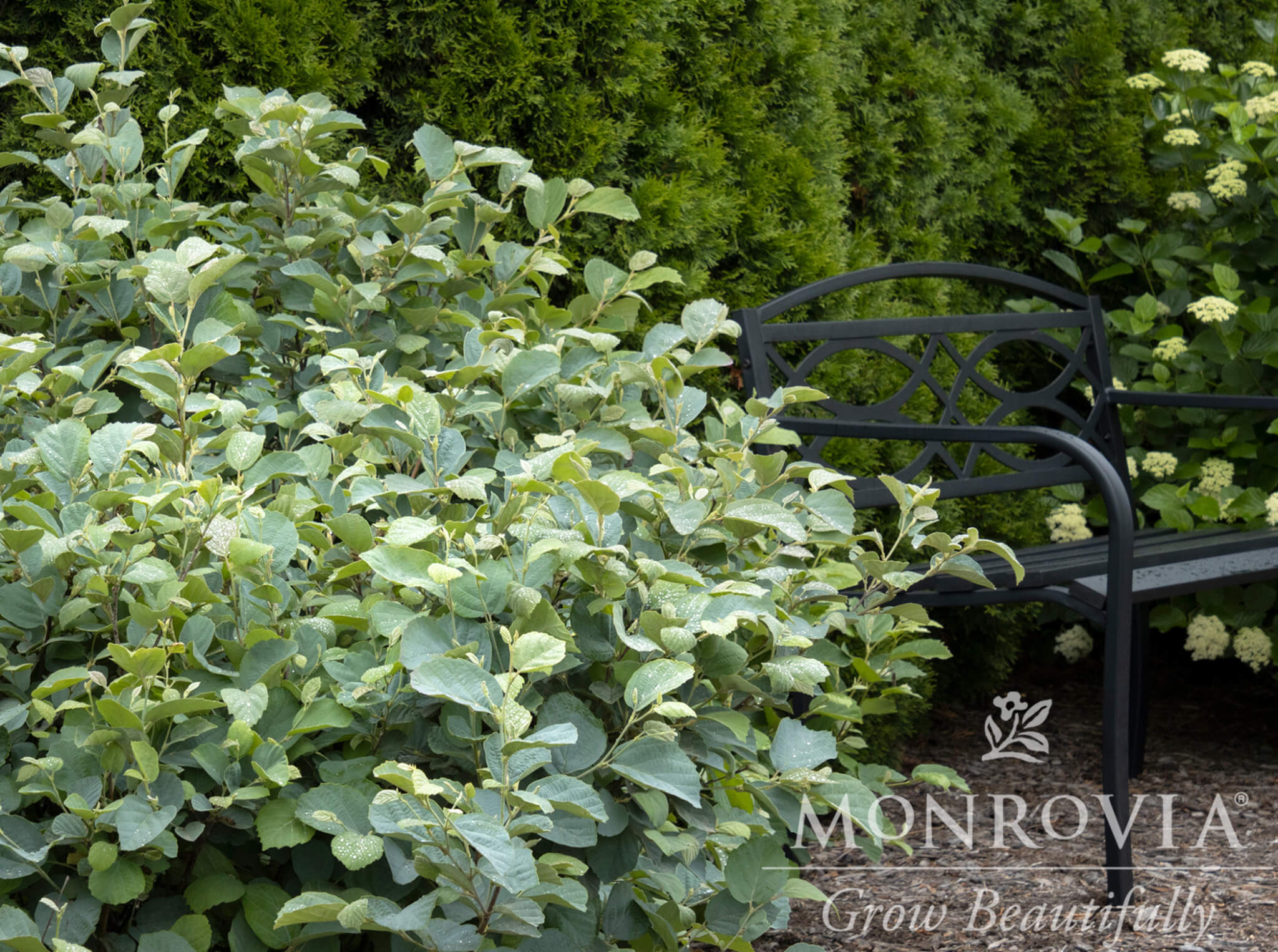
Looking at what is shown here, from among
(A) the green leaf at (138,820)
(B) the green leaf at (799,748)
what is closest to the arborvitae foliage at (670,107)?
(B) the green leaf at (799,748)

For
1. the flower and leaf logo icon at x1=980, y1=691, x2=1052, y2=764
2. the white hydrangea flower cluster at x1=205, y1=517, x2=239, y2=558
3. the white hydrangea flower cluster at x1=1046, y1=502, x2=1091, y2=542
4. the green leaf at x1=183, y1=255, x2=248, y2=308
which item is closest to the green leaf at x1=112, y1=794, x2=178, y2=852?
the white hydrangea flower cluster at x1=205, y1=517, x2=239, y2=558

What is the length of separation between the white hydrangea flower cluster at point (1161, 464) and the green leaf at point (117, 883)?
9.60 ft

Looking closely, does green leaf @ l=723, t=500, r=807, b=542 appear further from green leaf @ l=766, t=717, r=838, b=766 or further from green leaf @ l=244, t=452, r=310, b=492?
green leaf @ l=244, t=452, r=310, b=492

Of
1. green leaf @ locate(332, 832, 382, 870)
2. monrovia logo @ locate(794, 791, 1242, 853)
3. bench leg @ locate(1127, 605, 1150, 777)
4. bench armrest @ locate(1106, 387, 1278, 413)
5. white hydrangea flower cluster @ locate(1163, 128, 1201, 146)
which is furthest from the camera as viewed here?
white hydrangea flower cluster @ locate(1163, 128, 1201, 146)

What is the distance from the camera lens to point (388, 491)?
3.86 ft

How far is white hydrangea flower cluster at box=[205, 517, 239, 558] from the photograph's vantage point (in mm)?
1056

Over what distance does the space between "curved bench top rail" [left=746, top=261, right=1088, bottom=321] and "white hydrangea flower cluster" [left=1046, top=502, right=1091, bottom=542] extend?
58cm

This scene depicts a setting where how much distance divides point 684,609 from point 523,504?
0.67 ft

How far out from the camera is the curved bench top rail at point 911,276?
2551 millimetres

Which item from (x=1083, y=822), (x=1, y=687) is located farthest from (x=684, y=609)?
(x=1083, y=822)

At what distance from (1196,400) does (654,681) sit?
2303mm

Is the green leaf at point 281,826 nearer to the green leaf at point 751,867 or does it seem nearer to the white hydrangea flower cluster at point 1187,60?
the green leaf at point 751,867

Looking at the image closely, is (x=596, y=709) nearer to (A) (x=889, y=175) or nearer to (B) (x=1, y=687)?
(B) (x=1, y=687)

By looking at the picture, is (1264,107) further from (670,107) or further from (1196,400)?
(670,107)
